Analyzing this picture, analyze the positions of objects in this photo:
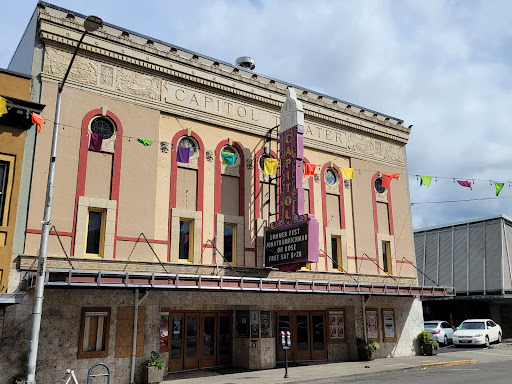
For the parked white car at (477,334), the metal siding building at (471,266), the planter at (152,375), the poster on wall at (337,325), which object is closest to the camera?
the planter at (152,375)

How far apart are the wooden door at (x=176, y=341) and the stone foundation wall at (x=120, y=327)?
1.36 feet

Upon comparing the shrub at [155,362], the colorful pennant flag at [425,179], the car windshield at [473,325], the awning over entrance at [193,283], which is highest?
the colorful pennant flag at [425,179]

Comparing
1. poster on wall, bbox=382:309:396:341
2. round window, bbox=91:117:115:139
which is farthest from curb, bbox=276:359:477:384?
round window, bbox=91:117:115:139

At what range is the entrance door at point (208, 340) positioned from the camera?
65.0 ft

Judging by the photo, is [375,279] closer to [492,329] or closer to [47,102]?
[492,329]

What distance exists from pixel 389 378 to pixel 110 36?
16.7 m

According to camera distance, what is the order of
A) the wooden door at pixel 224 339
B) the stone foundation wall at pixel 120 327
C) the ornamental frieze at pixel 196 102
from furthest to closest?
the wooden door at pixel 224 339 → the ornamental frieze at pixel 196 102 → the stone foundation wall at pixel 120 327

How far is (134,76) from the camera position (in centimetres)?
1930

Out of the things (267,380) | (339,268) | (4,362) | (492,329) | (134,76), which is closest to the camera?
(4,362)

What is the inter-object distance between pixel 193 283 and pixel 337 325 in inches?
390

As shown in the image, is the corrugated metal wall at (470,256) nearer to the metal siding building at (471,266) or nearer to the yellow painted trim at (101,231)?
the metal siding building at (471,266)

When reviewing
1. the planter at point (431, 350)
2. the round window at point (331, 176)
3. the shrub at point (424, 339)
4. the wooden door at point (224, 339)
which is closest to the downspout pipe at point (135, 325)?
the wooden door at point (224, 339)

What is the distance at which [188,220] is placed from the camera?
64.2 ft

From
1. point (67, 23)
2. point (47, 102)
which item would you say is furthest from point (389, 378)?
point (67, 23)
